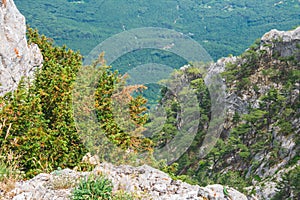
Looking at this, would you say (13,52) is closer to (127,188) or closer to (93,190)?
(127,188)

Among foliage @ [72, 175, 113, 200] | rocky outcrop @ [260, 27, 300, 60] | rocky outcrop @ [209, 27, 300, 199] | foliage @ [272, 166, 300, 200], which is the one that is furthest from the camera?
rocky outcrop @ [260, 27, 300, 60]

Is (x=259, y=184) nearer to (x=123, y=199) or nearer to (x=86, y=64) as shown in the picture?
(x=86, y=64)

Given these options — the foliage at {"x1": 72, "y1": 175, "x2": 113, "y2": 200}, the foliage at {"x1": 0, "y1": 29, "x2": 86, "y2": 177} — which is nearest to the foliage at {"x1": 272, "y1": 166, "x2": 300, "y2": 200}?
the foliage at {"x1": 0, "y1": 29, "x2": 86, "y2": 177}

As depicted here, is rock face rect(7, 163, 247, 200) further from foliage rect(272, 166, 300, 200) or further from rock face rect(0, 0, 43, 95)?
foliage rect(272, 166, 300, 200)

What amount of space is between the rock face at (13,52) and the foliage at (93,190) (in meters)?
7.37

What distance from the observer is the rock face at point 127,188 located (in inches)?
229

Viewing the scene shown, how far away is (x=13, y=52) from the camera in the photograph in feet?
45.5

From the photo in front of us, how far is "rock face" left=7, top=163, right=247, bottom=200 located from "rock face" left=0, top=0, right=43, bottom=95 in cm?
653

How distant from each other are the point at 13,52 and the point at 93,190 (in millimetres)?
9875

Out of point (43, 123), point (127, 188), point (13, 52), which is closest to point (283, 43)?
point (13, 52)

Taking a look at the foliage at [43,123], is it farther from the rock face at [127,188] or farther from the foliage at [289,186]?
the foliage at [289,186]

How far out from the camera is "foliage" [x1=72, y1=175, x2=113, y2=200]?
5393 millimetres

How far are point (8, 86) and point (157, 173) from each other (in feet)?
23.4

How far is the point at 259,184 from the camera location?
71.2ft
